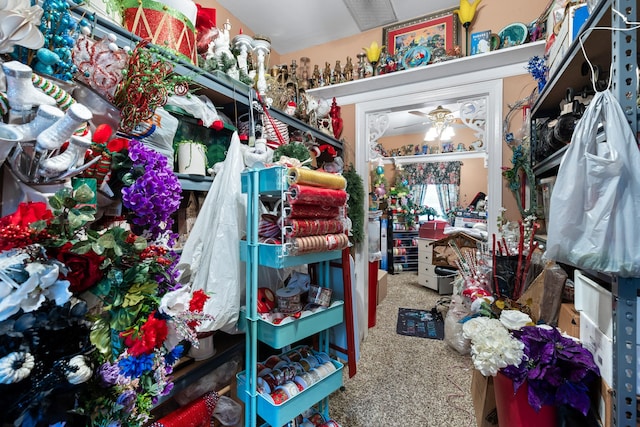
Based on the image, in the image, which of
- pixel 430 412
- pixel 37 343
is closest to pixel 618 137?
pixel 37 343

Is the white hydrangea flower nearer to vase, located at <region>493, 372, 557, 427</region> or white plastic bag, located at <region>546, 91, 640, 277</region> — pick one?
vase, located at <region>493, 372, 557, 427</region>

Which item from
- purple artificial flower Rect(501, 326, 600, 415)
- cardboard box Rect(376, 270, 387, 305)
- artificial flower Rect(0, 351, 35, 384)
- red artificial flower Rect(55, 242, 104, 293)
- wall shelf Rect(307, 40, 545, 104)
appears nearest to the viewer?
artificial flower Rect(0, 351, 35, 384)

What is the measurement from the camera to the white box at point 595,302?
0.78 metres

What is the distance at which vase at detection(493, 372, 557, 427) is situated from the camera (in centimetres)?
88

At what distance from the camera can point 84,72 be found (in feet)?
2.11

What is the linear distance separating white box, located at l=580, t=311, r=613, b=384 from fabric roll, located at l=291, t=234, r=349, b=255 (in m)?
0.90

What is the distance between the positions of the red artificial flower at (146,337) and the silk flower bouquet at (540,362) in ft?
3.21

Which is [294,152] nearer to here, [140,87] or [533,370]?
[140,87]

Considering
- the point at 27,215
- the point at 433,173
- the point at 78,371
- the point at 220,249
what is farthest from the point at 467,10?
the point at 433,173

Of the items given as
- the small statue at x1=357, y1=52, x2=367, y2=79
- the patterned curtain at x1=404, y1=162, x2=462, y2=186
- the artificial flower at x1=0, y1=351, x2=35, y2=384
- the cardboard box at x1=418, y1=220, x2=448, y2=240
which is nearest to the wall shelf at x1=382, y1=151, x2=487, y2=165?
the patterned curtain at x1=404, y1=162, x2=462, y2=186

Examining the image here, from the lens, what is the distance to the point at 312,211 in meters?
1.17

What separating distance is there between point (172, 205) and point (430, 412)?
1950 millimetres

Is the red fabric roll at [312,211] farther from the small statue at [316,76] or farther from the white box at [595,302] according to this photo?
the small statue at [316,76]

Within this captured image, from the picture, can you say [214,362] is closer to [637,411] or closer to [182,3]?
[637,411]
